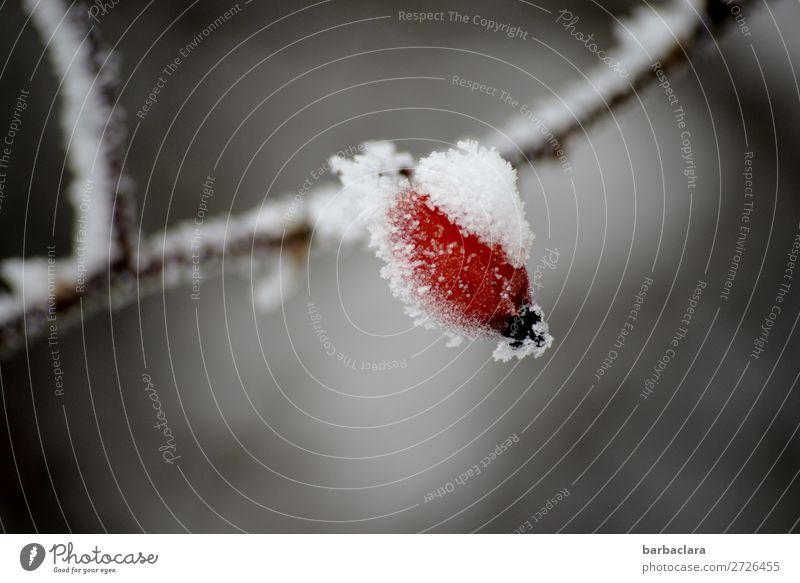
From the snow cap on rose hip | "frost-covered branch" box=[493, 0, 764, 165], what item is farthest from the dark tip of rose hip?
"frost-covered branch" box=[493, 0, 764, 165]

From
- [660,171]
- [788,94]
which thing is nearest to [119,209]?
[660,171]

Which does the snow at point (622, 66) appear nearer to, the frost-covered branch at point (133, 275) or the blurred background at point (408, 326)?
the blurred background at point (408, 326)

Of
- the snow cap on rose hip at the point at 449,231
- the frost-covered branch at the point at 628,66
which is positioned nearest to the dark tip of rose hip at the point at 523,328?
the snow cap on rose hip at the point at 449,231

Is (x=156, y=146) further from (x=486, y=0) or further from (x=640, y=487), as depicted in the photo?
(x=640, y=487)

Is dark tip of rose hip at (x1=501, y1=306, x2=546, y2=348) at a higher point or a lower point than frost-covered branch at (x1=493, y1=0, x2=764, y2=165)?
lower

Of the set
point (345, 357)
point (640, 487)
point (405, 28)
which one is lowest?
point (640, 487)

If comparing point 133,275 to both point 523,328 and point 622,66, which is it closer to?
point 523,328

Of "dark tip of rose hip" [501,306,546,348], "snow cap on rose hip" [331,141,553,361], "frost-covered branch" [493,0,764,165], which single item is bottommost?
"dark tip of rose hip" [501,306,546,348]

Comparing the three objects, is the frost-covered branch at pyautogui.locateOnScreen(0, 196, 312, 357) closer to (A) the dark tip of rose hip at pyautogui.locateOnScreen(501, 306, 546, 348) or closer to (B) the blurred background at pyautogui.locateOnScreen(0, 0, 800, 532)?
(B) the blurred background at pyautogui.locateOnScreen(0, 0, 800, 532)
